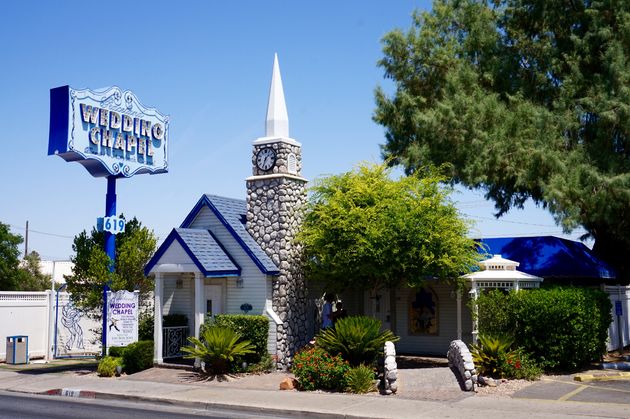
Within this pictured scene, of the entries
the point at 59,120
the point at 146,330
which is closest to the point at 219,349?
the point at 146,330

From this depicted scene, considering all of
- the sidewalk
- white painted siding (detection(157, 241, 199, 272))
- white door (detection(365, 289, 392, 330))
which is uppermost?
white painted siding (detection(157, 241, 199, 272))

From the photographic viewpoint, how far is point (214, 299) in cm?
2255

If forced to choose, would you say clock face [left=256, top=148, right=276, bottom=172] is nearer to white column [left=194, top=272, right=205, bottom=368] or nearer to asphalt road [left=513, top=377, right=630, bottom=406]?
white column [left=194, top=272, right=205, bottom=368]

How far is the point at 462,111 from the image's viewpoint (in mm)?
24906

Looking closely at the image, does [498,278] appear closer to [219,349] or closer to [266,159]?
[266,159]

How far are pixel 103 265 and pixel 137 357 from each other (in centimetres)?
294

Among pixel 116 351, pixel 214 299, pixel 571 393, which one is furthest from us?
pixel 214 299

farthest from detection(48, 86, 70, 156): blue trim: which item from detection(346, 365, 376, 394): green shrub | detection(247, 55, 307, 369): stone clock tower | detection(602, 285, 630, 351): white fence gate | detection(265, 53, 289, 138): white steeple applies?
detection(602, 285, 630, 351): white fence gate

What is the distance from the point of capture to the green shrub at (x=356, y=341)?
17.9m

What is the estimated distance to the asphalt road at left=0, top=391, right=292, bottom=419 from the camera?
14625mm

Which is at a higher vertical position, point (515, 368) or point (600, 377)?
point (515, 368)

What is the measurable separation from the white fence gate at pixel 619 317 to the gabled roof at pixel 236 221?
11676mm

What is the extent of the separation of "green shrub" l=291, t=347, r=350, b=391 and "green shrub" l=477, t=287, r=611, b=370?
15.2 ft

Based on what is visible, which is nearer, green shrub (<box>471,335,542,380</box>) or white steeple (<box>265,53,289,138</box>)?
green shrub (<box>471,335,542,380</box>)
